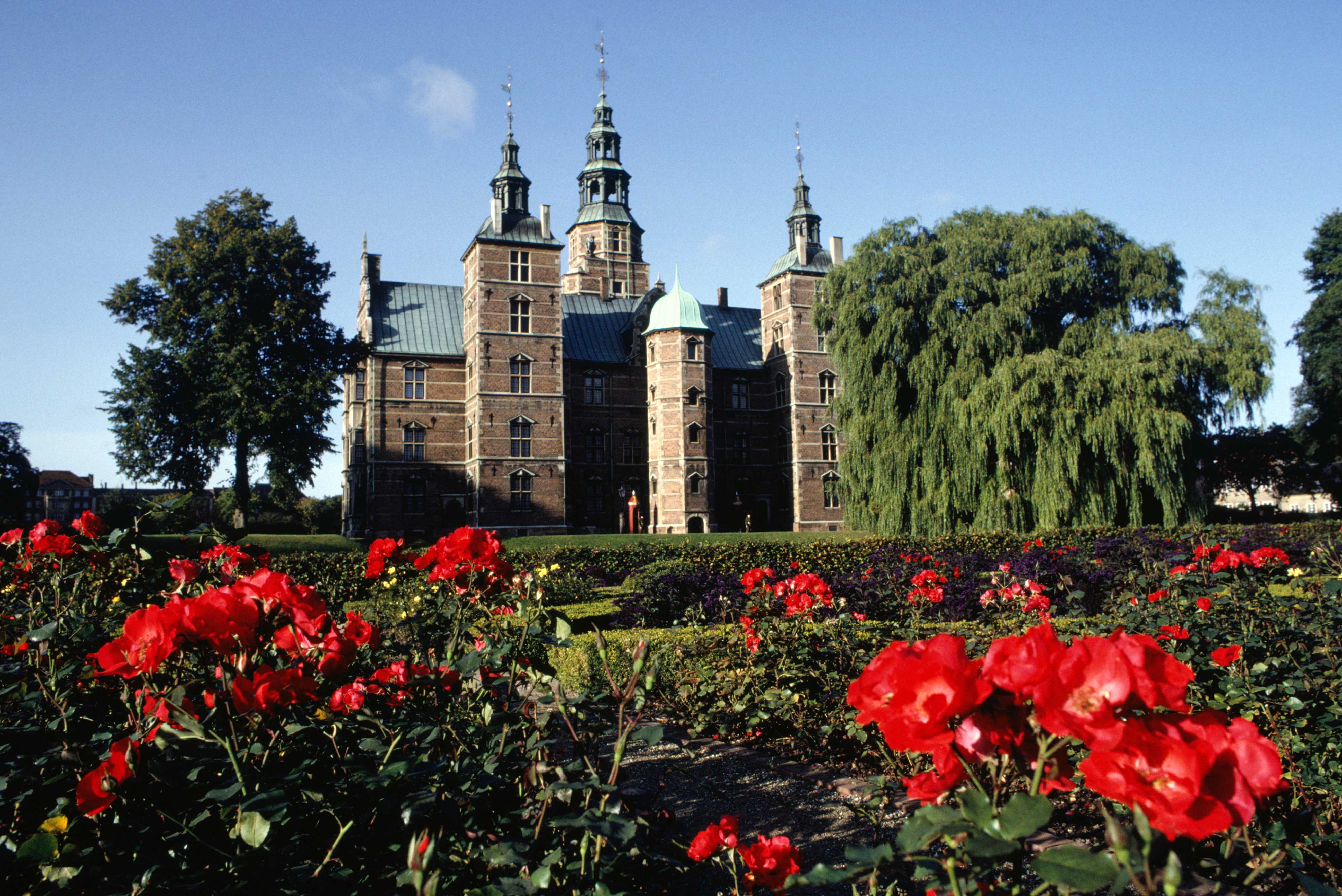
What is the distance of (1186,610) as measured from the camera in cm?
541

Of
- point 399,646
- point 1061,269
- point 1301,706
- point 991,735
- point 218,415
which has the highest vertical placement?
point 1061,269

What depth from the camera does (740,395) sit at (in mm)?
38312

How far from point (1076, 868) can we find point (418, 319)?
117 ft

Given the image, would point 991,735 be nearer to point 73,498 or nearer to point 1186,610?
point 1186,610

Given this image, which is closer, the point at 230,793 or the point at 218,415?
the point at 230,793

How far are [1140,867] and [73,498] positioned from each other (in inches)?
4073

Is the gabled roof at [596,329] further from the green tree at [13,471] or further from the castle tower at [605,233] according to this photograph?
the green tree at [13,471]

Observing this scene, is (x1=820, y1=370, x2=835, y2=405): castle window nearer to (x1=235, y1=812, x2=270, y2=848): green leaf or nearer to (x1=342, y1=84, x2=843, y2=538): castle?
(x1=342, y1=84, x2=843, y2=538): castle

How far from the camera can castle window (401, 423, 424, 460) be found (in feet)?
107

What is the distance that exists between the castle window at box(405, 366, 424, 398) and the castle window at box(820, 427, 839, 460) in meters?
16.6

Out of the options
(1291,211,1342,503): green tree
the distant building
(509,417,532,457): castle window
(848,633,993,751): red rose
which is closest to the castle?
(509,417,532,457): castle window

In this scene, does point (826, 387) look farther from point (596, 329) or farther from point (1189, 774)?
point (1189, 774)

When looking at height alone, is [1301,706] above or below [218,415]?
below

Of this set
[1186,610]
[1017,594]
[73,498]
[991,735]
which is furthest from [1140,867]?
[73,498]
